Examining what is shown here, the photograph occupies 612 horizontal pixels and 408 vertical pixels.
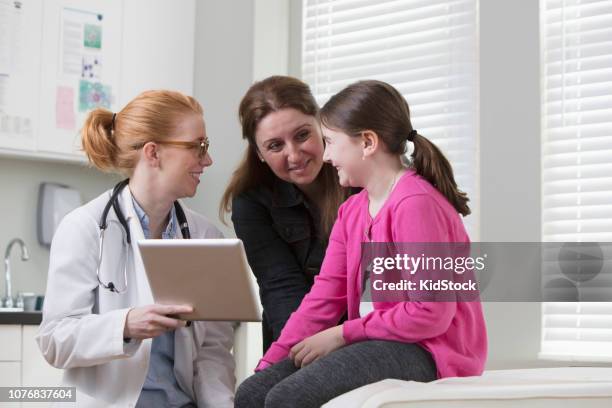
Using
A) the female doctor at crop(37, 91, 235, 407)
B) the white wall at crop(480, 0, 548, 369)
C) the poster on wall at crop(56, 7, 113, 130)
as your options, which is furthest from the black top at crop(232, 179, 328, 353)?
the poster on wall at crop(56, 7, 113, 130)

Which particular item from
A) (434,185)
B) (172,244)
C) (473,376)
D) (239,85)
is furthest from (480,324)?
(239,85)

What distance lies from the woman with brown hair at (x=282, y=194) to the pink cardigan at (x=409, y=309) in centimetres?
29

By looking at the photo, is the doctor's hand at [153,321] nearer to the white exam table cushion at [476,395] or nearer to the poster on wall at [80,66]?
the white exam table cushion at [476,395]

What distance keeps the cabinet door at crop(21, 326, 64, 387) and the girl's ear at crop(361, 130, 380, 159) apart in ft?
5.26

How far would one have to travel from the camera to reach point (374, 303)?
1834mm

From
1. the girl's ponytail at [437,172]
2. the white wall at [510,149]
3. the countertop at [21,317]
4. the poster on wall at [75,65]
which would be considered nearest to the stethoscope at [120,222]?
the girl's ponytail at [437,172]

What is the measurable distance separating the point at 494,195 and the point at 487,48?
0.52 m

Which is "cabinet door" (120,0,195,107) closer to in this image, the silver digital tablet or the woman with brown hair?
the woman with brown hair

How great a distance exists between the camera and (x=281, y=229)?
2365 millimetres

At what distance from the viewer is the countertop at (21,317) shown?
2977 mm

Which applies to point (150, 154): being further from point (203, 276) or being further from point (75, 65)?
point (75, 65)

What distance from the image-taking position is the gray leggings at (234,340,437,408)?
1603 millimetres

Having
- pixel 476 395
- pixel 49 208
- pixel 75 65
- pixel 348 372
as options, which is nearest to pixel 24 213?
pixel 49 208

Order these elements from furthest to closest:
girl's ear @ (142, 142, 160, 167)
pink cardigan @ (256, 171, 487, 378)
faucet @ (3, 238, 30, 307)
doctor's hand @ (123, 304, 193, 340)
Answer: faucet @ (3, 238, 30, 307) < girl's ear @ (142, 142, 160, 167) < doctor's hand @ (123, 304, 193, 340) < pink cardigan @ (256, 171, 487, 378)
